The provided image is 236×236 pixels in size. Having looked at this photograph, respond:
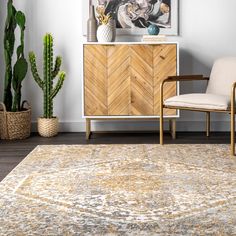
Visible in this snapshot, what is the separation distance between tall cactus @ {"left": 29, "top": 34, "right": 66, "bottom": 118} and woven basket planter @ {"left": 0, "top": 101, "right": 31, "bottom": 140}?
0.21 m

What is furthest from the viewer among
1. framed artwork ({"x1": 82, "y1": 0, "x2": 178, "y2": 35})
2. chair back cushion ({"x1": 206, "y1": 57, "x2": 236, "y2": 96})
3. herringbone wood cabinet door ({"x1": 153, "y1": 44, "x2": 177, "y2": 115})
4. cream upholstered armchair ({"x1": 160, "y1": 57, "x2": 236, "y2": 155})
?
framed artwork ({"x1": 82, "y1": 0, "x2": 178, "y2": 35})

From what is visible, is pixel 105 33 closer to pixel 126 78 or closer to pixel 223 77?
pixel 126 78

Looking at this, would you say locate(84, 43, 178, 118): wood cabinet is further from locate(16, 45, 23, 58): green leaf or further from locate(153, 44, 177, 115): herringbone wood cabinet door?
locate(16, 45, 23, 58): green leaf

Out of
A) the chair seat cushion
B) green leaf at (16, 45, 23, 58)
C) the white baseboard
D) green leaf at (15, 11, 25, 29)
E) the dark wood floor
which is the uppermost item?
green leaf at (15, 11, 25, 29)

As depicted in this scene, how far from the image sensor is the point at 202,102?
378 cm

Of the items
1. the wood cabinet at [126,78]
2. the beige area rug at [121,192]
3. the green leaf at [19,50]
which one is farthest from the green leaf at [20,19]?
the beige area rug at [121,192]

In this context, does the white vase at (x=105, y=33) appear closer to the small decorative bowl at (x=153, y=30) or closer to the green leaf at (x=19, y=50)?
the small decorative bowl at (x=153, y=30)

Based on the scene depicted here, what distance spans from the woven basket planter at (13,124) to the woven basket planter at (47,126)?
13 centimetres

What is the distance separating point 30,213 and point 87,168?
95 cm

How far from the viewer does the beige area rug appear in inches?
83.7

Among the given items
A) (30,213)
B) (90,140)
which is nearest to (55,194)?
(30,213)

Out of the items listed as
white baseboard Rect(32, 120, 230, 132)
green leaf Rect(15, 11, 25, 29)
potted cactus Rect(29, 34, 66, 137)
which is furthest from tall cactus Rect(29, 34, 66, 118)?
white baseboard Rect(32, 120, 230, 132)

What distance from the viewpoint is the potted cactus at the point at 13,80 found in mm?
4379

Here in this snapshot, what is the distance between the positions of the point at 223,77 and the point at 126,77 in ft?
2.65
